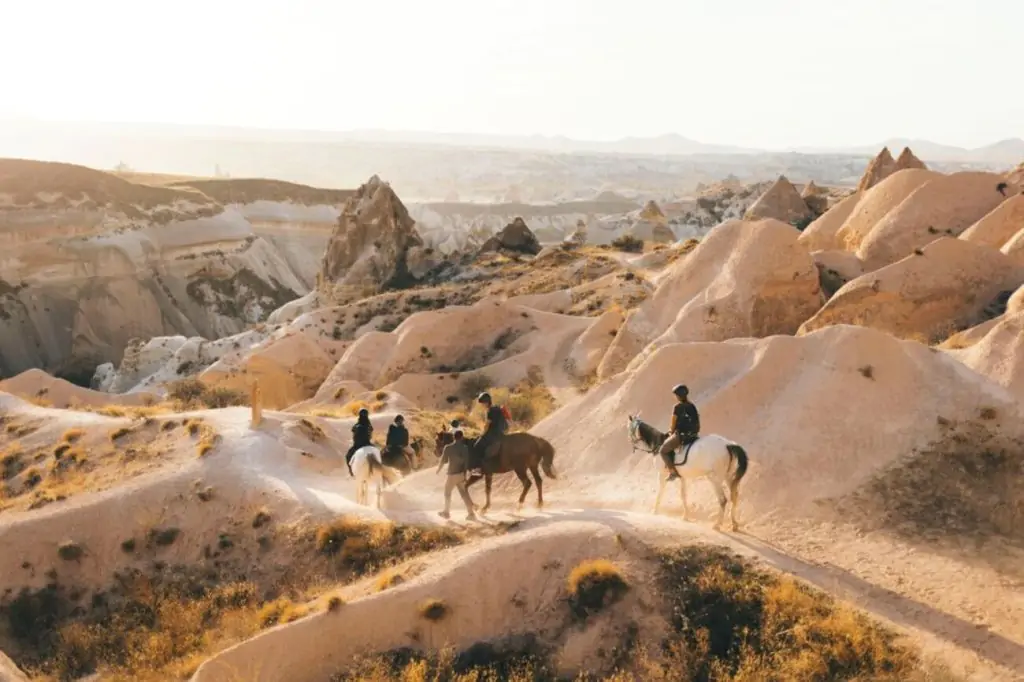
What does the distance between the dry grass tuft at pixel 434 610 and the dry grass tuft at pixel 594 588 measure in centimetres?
150

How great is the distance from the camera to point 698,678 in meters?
9.26

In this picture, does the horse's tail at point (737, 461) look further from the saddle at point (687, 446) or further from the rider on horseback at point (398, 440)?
the rider on horseback at point (398, 440)

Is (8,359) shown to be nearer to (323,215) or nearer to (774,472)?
(323,215)

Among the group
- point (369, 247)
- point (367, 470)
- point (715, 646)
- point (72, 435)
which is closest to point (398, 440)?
point (367, 470)

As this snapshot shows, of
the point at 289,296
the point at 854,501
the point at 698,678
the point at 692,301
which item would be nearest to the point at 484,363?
the point at 692,301

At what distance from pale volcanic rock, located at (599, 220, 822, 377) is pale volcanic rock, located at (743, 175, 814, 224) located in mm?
26630

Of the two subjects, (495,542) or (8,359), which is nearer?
(495,542)

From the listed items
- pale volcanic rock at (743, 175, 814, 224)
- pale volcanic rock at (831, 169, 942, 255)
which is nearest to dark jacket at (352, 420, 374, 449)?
pale volcanic rock at (831, 169, 942, 255)

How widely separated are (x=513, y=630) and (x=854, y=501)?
5.42 m

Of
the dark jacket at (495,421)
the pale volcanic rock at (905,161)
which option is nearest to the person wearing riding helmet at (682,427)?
the dark jacket at (495,421)

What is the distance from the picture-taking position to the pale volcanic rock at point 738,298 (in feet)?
78.2

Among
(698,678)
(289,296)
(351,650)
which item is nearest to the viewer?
(698,678)

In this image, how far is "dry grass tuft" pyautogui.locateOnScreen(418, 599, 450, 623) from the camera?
10.4 metres

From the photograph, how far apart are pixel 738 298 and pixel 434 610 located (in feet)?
52.4
